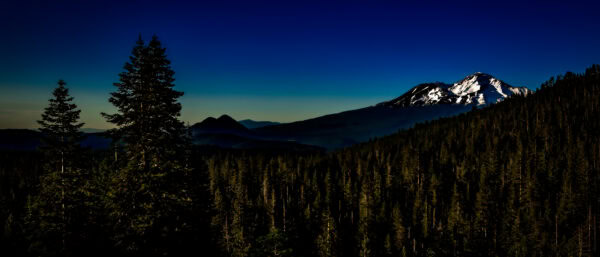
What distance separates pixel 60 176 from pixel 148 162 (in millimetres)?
8818

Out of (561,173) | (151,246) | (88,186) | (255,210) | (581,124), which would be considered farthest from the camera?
(581,124)

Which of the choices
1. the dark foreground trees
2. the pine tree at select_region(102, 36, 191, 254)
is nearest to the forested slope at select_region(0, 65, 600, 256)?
the dark foreground trees

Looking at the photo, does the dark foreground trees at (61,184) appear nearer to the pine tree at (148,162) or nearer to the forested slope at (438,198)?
the pine tree at (148,162)

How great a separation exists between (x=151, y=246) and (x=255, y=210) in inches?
2790

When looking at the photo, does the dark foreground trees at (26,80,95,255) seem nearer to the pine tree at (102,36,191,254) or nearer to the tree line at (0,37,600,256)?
the tree line at (0,37,600,256)

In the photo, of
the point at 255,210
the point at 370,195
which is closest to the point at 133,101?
the point at 255,210

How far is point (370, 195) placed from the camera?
89750 mm

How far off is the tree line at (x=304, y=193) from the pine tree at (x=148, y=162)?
0.20ft

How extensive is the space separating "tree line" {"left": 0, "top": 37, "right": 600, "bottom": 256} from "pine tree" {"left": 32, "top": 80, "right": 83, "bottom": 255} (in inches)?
3.1

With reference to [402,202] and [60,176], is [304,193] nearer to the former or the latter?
[402,202]

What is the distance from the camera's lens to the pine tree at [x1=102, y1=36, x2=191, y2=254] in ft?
54.6

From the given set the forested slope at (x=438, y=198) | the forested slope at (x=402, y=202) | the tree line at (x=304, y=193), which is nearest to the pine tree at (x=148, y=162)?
the tree line at (x=304, y=193)

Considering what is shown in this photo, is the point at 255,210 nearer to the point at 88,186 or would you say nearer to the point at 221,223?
the point at 221,223

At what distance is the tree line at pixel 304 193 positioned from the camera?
17391 millimetres
